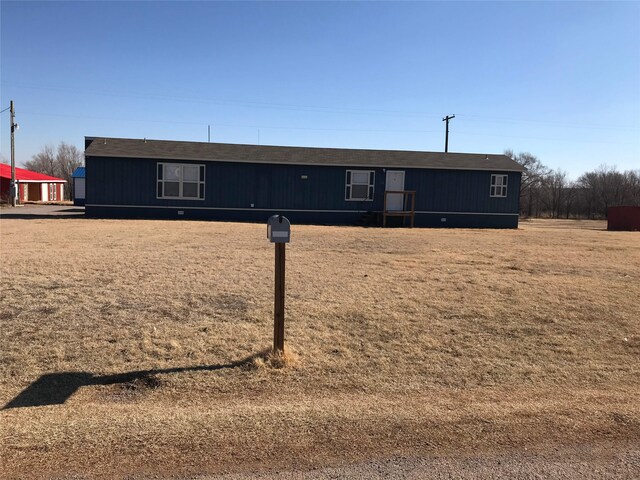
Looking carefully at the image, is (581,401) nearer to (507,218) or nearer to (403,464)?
(403,464)

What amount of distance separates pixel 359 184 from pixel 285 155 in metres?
3.55

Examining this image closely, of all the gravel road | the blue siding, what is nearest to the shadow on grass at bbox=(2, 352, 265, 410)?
the gravel road

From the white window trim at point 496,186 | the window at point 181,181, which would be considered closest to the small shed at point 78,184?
the window at point 181,181

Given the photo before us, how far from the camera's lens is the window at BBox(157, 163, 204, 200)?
2153cm

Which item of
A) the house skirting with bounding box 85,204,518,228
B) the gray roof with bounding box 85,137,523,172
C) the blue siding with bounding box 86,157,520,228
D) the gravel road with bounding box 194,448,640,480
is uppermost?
the gray roof with bounding box 85,137,523,172

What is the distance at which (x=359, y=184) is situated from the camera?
22938 millimetres

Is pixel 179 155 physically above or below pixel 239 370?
above

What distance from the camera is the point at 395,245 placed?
13477mm

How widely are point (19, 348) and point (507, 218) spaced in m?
22.8

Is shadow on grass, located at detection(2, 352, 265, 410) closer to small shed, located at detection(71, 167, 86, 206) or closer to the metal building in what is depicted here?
the metal building

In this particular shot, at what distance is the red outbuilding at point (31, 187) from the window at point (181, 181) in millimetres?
24329

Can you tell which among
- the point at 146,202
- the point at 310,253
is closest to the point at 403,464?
the point at 310,253

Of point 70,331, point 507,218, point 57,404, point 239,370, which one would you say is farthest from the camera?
point 507,218

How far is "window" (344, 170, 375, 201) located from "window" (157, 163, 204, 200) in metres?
6.43
